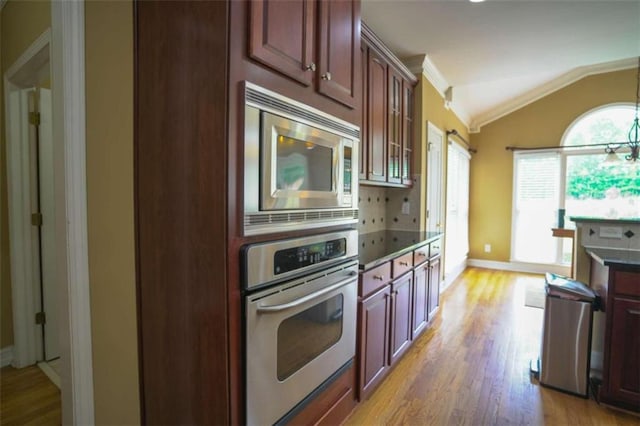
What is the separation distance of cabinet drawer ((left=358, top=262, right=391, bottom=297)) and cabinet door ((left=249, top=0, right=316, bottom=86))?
1.08 m

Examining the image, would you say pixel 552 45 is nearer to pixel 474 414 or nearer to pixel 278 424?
pixel 474 414

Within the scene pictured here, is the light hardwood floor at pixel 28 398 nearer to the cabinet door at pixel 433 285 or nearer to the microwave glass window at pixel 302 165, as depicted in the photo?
the microwave glass window at pixel 302 165

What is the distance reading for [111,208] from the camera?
4.55ft

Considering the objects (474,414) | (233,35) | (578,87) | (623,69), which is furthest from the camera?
(578,87)

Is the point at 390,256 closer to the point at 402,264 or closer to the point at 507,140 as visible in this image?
the point at 402,264

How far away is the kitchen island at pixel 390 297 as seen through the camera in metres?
1.95

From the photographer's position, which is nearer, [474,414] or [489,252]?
[474,414]

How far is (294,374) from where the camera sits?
4.38 feet

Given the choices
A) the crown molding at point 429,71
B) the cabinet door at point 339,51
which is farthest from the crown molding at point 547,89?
the cabinet door at point 339,51

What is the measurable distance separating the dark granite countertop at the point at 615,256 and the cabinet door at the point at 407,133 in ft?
A: 5.06

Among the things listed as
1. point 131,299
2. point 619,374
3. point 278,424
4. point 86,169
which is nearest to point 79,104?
point 86,169

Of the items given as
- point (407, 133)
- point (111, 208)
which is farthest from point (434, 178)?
point (111, 208)

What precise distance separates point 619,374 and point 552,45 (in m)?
2.77

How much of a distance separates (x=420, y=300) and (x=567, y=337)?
3.33ft
